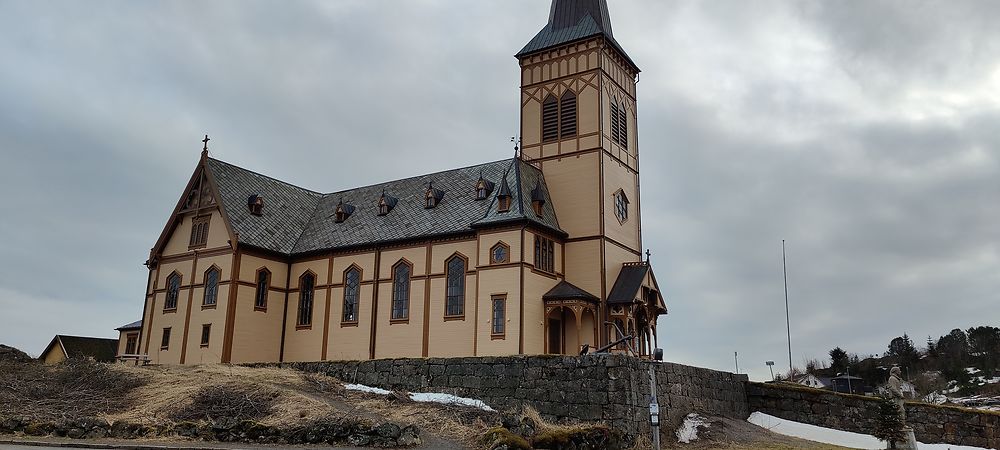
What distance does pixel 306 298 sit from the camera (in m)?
43.3

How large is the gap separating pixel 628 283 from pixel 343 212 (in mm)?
17290

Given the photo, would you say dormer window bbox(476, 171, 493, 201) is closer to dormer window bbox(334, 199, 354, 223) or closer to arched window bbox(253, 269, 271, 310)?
dormer window bbox(334, 199, 354, 223)

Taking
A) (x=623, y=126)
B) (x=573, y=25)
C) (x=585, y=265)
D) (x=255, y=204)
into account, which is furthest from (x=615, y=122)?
(x=255, y=204)

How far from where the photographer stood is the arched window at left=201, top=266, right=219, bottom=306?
139 feet

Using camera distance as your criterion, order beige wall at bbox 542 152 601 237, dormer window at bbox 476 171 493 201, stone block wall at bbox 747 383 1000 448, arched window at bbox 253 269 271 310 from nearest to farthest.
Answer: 1. stone block wall at bbox 747 383 1000 448
2. beige wall at bbox 542 152 601 237
3. dormer window at bbox 476 171 493 201
4. arched window at bbox 253 269 271 310

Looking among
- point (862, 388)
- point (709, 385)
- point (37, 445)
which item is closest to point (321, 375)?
point (37, 445)

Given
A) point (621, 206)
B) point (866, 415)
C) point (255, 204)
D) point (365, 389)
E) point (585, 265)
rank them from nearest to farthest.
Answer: point (866, 415)
point (365, 389)
point (585, 265)
point (621, 206)
point (255, 204)

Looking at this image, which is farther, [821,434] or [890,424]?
[821,434]

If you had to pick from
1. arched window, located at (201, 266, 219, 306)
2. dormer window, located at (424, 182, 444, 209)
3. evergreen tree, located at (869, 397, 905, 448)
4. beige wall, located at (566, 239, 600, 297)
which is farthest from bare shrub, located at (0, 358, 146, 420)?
evergreen tree, located at (869, 397, 905, 448)

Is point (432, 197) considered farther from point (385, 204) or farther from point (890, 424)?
point (890, 424)

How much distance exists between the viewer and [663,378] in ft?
88.4

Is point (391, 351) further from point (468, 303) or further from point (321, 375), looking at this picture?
point (321, 375)

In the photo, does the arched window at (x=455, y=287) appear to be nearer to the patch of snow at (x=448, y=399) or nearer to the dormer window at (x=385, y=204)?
the dormer window at (x=385, y=204)

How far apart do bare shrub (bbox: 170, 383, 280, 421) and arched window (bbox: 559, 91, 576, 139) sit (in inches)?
823
